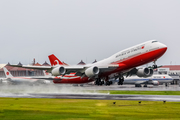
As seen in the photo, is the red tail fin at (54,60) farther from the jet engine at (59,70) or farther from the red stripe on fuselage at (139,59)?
the red stripe on fuselage at (139,59)

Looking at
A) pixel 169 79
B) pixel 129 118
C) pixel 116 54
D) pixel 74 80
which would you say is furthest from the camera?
pixel 169 79

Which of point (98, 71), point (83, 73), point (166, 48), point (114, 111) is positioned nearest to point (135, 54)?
point (166, 48)

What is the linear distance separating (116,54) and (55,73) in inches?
476

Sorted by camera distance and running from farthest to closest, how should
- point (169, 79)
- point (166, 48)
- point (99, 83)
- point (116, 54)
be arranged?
1. point (169, 79)
2. point (99, 83)
3. point (116, 54)
4. point (166, 48)

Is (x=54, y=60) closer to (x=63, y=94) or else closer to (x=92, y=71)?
(x=63, y=94)

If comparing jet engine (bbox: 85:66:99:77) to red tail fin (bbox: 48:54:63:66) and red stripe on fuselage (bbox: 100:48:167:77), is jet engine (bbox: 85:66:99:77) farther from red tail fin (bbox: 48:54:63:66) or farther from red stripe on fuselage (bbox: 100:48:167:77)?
red tail fin (bbox: 48:54:63:66)

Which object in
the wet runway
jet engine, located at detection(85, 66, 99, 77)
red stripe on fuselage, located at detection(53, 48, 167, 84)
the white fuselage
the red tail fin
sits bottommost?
the wet runway

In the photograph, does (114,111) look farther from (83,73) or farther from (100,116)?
(83,73)

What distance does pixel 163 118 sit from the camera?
24500 mm

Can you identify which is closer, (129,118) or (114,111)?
Result: (129,118)

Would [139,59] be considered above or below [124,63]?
above

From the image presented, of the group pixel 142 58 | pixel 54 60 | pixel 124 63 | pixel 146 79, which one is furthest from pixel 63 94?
pixel 146 79

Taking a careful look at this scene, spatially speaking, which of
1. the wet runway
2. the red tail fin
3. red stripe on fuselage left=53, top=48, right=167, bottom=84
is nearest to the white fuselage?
the red tail fin

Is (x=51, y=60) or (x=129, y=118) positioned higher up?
(x=51, y=60)
